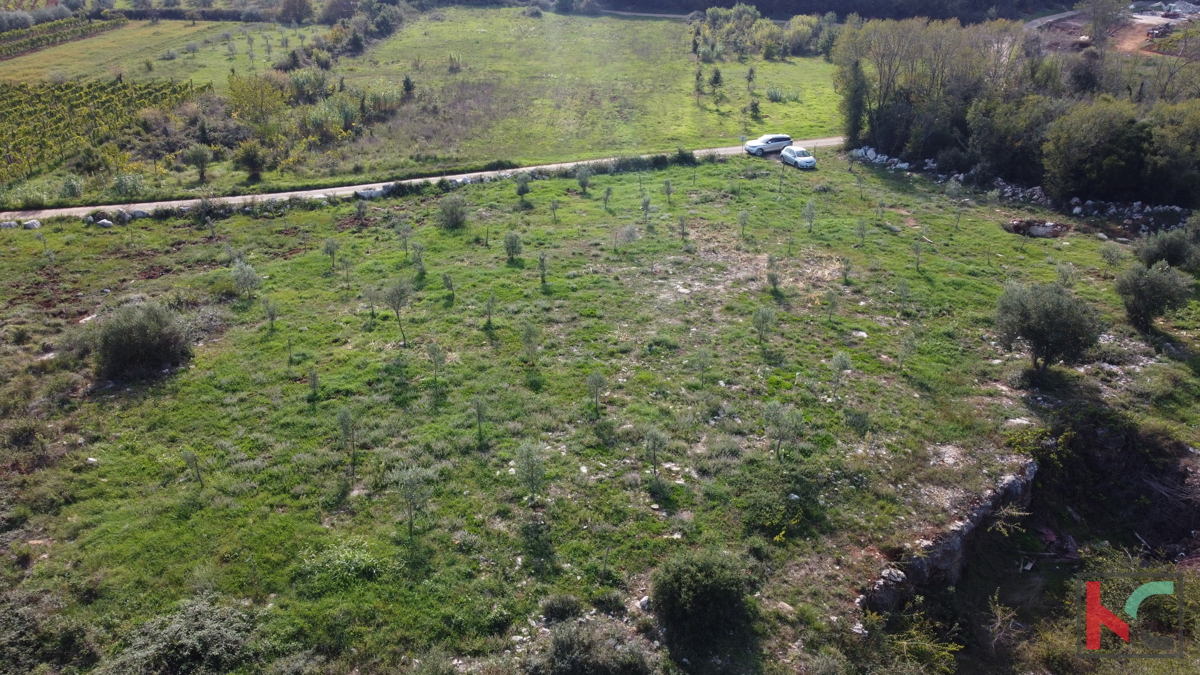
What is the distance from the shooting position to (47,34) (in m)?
63.0

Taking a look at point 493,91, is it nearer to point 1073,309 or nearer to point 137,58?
point 137,58

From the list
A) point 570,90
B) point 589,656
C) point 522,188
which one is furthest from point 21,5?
point 589,656

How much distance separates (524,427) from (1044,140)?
110ft

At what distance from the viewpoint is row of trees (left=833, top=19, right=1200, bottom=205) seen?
2947 centimetres

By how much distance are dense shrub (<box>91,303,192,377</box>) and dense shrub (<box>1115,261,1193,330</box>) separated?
32.1 m

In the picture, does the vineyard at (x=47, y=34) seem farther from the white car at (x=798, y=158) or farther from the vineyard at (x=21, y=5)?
the white car at (x=798, y=158)

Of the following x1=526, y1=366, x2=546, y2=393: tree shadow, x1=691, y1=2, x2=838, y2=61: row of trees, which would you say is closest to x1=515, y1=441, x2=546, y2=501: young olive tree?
x1=526, y1=366, x2=546, y2=393: tree shadow

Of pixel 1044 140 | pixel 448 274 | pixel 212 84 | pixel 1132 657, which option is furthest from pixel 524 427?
pixel 212 84

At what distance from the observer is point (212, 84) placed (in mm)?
50156

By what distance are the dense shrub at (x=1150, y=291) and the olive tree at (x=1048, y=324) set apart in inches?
109

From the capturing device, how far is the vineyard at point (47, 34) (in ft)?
Result: 193

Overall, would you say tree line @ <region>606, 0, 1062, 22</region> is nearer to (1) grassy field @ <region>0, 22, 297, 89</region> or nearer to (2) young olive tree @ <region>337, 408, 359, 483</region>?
(1) grassy field @ <region>0, 22, 297, 89</region>

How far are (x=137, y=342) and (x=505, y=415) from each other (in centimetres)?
1198

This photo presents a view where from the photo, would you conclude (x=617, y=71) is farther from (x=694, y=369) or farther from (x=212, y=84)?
(x=694, y=369)
